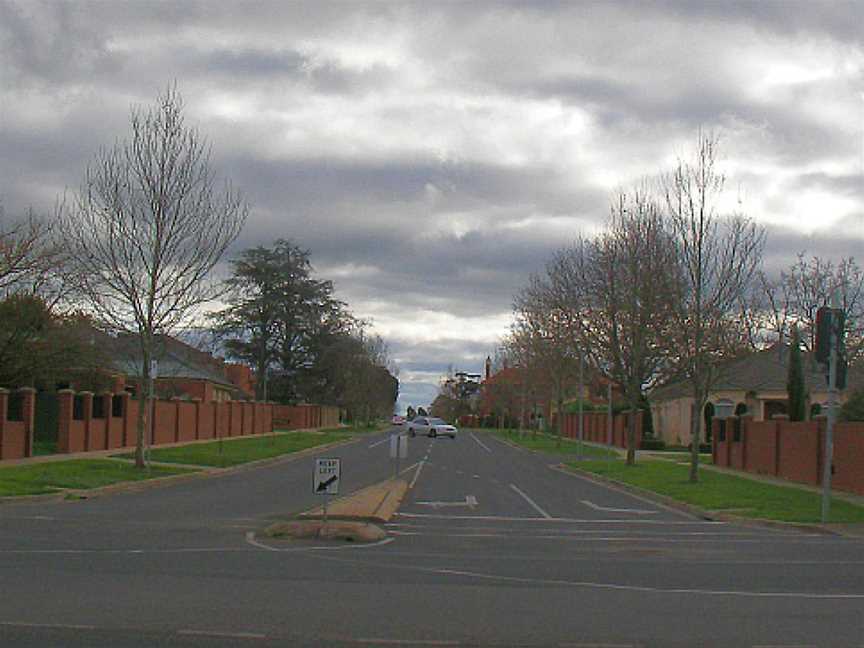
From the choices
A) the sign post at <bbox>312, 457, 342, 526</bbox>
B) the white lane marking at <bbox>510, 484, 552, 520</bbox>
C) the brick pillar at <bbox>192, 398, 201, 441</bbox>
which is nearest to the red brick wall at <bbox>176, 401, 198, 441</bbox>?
the brick pillar at <bbox>192, 398, 201, 441</bbox>

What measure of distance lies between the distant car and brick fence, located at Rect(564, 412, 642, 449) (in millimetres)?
A: 9639

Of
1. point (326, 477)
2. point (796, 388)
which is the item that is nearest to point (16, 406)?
point (326, 477)

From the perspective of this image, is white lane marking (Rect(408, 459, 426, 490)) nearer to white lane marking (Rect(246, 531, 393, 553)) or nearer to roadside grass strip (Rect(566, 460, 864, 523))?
roadside grass strip (Rect(566, 460, 864, 523))

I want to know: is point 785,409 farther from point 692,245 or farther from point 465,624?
point 465,624

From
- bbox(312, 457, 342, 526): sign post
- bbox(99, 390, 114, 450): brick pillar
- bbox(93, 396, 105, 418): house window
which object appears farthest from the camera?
bbox(99, 390, 114, 450): brick pillar

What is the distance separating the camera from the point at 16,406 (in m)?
36.5

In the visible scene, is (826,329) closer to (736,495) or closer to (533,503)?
(736,495)

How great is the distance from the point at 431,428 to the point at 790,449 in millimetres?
54973

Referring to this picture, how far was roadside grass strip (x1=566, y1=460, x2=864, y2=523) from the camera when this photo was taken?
80.9 feet

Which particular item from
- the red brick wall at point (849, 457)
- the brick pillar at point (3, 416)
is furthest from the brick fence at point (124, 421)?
the red brick wall at point (849, 457)

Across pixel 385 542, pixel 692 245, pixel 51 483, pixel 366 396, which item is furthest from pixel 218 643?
pixel 366 396

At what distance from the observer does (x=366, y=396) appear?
364ft

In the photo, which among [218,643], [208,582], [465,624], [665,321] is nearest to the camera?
[218,643]

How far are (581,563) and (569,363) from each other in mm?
46108
